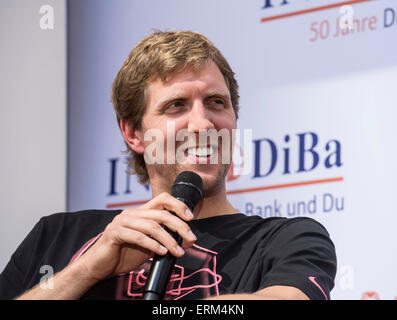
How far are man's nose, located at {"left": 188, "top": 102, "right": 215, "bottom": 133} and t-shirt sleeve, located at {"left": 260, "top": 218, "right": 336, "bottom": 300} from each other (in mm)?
307

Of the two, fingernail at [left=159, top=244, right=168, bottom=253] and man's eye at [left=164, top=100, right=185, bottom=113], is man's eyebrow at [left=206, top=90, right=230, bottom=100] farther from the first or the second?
fingernail at [left=159, top=244, right=168, bottom=253]

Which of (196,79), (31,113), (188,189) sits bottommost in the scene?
(188,189)

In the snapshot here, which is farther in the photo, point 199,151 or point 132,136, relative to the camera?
point 132,136

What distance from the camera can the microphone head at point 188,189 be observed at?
4.11ft

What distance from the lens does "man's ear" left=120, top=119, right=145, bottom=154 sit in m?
1.80

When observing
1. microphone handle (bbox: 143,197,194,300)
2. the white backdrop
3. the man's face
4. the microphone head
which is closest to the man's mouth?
the man's face

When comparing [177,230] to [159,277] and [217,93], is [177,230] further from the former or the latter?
[217,93]

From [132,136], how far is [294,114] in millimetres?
585

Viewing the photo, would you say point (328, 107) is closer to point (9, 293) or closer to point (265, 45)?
point (265, 45)

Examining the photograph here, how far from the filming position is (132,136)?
1.83 meters

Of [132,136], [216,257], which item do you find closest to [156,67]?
[132,136]

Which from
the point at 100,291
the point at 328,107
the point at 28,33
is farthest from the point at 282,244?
the point at 28,33

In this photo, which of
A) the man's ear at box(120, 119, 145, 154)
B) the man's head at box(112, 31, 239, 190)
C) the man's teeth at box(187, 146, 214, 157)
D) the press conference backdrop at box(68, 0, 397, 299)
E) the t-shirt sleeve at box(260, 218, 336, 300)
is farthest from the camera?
the press conference backdrop at box(68, 0, 397, 299)

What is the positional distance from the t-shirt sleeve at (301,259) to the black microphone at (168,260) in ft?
0.66
